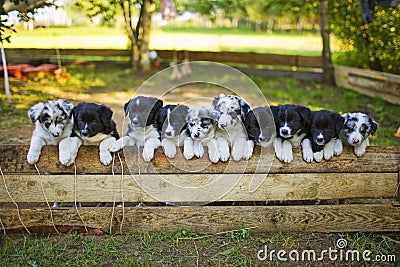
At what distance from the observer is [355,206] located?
16.0ft

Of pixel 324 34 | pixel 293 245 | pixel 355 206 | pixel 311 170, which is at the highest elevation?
pixel 324 34

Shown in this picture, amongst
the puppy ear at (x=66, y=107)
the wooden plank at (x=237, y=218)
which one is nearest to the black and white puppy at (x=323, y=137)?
the wooden plank at (x=237, y=218)

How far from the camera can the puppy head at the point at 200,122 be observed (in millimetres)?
4656

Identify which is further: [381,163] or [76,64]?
[76,64]

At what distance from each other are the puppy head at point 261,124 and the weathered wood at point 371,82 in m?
8.27

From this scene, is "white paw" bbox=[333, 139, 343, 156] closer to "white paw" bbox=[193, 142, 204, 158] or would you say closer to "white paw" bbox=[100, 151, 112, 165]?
"white paw" bbox=[193, 142, 204, 158]

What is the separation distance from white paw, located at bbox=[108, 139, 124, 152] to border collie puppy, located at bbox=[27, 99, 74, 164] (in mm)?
535

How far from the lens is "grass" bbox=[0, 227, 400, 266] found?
4.41m

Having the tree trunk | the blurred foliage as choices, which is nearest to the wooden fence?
the blurred foliage

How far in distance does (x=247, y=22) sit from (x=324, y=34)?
4299cm

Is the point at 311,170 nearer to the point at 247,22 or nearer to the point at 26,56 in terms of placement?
the point at 26,56

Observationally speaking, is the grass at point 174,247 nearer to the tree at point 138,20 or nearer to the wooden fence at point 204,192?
the wooden fence at point 204,192

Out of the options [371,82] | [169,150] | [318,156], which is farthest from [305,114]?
[371,82]

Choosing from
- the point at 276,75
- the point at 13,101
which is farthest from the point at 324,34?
the point at 13,101
